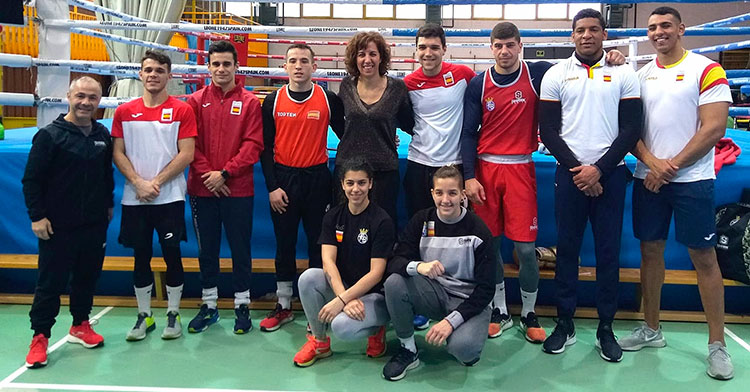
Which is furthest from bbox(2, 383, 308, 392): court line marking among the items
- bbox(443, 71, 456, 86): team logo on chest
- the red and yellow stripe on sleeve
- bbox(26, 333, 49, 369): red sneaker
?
the red and yellow stripe on sleeve

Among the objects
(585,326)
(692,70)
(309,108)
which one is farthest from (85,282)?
(692,70)

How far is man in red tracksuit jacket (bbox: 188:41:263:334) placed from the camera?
2.58 metres

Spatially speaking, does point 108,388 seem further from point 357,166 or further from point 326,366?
point 357,166

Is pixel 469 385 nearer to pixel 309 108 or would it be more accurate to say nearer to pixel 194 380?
pixel 194 380

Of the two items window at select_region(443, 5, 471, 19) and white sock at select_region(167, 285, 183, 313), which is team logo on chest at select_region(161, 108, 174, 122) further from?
window at select_region(443, 5, 471, 19)

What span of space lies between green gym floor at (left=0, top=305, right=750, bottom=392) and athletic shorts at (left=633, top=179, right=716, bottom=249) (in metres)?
0.55

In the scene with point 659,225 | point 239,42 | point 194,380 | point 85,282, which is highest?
point 239,42

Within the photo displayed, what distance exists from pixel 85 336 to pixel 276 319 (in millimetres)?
856

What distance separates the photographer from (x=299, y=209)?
2.66 metres

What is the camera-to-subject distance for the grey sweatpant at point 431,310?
2199 millimetres

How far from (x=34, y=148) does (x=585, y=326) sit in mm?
2660

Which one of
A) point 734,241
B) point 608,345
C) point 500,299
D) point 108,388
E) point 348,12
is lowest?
point 108,388

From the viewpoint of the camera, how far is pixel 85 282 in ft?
8.21

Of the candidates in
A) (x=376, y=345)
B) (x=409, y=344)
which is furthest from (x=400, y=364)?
(x=376, y=345)
